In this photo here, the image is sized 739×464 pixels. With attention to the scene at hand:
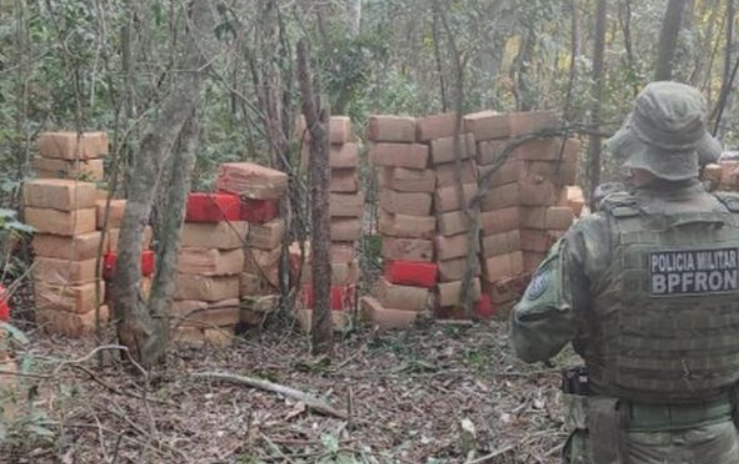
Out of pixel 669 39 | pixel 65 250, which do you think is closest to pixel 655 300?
pixel 669 39

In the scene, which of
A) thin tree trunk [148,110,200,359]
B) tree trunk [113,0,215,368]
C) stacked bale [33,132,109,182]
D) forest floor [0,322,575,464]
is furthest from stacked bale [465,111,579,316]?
stacked bale [33,132,109,182]

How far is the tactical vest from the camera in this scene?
2.63m

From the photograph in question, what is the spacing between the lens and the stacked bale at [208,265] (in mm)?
6875

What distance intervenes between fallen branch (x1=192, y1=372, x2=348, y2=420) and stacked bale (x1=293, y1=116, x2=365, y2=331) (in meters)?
1.84

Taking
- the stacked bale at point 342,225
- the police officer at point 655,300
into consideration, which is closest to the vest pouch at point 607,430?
the police officer at point 655,300

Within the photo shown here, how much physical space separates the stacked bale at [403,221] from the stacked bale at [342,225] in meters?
0.23

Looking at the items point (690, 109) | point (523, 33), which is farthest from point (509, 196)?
point (690, 109)

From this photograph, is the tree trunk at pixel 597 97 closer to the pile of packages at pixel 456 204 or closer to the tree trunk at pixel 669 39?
the pile of packages at pixel 456 204

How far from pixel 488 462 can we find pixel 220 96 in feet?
20.4

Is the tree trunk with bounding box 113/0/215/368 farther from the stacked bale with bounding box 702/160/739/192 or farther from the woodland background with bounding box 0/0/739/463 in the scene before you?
the stacked bale with bounding box 702/160/739/192

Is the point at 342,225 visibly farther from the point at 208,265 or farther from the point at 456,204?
the point at 208,265

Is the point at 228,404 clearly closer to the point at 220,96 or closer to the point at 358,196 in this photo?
the point at 358,196

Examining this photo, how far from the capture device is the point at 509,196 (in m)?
7.43

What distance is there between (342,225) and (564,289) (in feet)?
15.1
